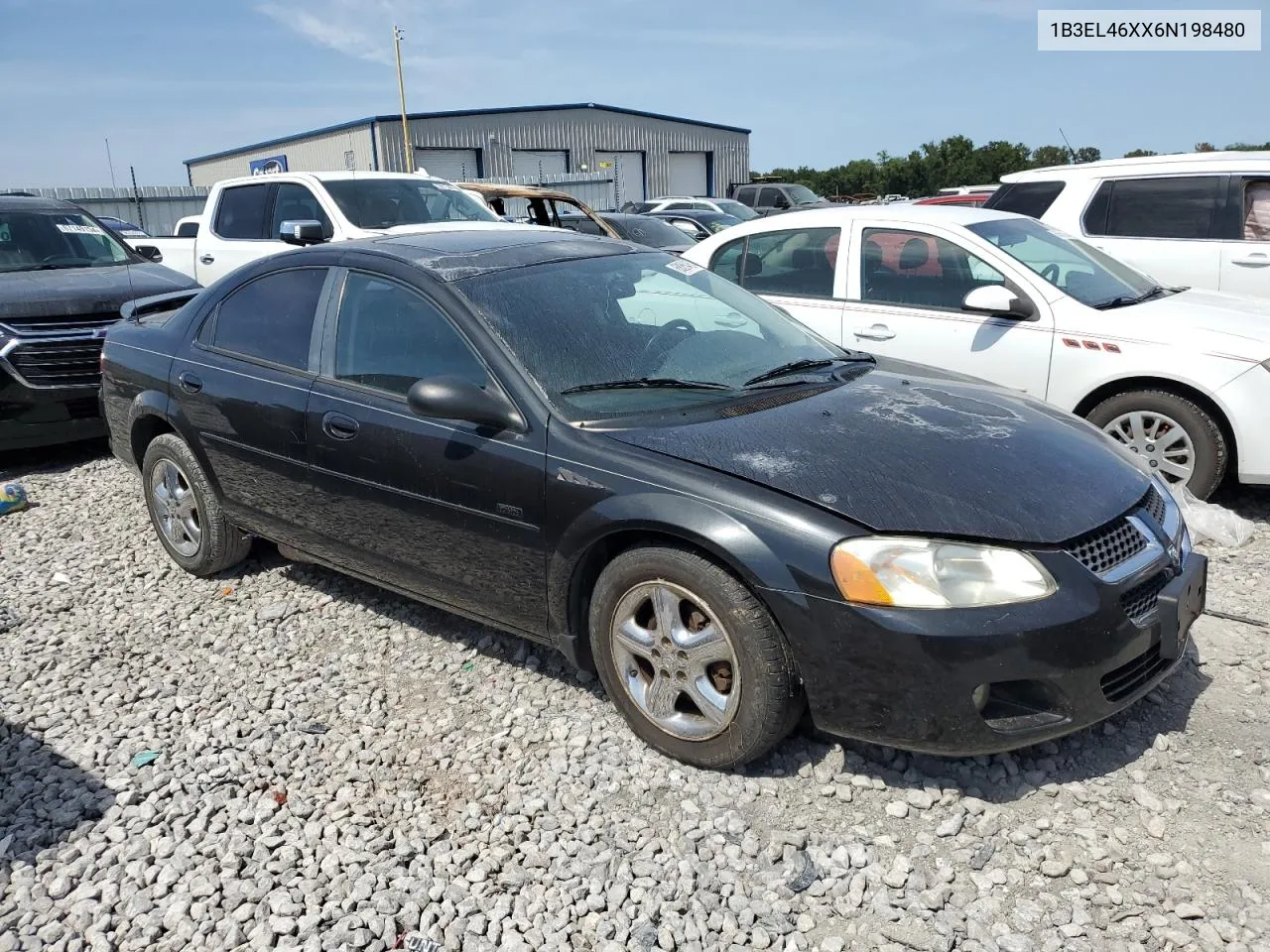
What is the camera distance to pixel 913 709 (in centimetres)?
267

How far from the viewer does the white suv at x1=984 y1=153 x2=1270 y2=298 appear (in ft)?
23.4

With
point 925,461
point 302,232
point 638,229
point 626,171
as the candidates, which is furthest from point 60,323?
point 626,171

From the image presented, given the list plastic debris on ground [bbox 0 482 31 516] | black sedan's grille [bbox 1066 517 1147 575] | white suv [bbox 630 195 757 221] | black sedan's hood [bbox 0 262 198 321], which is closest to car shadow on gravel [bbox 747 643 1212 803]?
black sedan's grille [bbox 1066 517 1147 575]

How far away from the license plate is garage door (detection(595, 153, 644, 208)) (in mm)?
40386

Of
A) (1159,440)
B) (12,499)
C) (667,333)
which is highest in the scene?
(667,333)

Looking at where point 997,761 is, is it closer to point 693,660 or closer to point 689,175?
point 693,660

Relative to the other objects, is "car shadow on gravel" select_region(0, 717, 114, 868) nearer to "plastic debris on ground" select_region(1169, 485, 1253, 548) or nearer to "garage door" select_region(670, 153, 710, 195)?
"plastic debris on ground" select_region(1169, 485, 1253, 548)

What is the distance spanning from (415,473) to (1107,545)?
2244 millimetres

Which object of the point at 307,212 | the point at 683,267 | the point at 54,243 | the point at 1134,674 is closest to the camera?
the point at 1134,674

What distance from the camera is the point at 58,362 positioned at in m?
6.60

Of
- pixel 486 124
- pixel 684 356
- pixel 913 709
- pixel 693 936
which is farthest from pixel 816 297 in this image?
pixel 486 124

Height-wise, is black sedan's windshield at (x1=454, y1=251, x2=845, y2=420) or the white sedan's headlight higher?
black sedan's windshield at (x1=454, y1=251, x2=845, y2=420)

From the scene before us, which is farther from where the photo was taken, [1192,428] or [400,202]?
[400,202]

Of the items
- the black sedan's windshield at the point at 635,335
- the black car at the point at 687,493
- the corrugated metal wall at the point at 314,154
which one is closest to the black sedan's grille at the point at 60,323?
the black car at the point at 687,493
